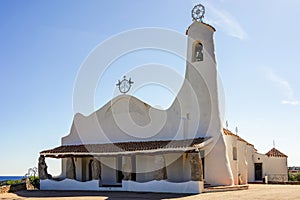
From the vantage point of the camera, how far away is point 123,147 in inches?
818

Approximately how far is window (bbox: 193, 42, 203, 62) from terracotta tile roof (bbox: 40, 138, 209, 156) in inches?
196

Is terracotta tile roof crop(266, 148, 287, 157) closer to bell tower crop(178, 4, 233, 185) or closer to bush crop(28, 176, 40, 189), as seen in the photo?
bell tower crop(178, 4, 233, 185)

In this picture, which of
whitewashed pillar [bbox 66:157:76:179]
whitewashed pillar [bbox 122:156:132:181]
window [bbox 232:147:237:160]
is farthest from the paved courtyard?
whitewashed pillar [bbox 66:157:76:179]

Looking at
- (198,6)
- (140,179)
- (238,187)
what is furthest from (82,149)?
(198,6)

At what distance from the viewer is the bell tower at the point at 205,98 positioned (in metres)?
19.9

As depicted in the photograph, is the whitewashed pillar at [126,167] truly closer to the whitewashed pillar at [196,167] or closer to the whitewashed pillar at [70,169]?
the whitewashed pillar at [70,169]

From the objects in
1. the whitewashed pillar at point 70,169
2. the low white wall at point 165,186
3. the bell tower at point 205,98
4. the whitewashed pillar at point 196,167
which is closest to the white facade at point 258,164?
the bell tower at point 205,98

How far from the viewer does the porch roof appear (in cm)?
1869

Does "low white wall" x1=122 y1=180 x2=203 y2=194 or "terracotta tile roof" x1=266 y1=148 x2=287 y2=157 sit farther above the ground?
"terracotta tile roof" x1=266 y1=148 x2=287 y2=157

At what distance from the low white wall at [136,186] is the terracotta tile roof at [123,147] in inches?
67.7

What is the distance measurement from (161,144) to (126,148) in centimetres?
200

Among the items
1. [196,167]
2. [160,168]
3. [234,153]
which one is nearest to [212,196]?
[196,167]

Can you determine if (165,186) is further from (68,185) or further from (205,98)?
(68,185)

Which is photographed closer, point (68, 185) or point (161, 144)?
point (161, 144)
